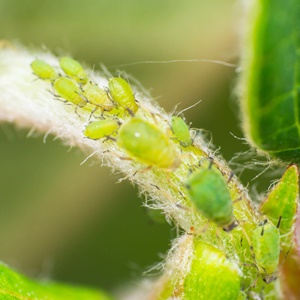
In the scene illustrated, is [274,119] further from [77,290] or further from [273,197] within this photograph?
[77,290]

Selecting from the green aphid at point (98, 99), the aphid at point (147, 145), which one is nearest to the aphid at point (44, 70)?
the green aphid at point (98, 99)

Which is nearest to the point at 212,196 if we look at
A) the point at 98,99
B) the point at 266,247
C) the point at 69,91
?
the point at 266,247

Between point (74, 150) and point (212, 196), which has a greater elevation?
point (74, 150)

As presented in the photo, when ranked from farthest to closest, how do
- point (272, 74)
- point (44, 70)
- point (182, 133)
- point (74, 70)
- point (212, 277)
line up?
point (44, 70) < point (74, 70) < point (182, 133) < point (212, 277) < point (272, 74)

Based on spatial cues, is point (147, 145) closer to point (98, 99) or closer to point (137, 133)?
point (137, 133)

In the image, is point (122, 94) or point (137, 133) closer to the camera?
point (137, 133)

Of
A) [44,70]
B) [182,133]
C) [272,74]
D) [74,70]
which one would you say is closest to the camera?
[272,74]

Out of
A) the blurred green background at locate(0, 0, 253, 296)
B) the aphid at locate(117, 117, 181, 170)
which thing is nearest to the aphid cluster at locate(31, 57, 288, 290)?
the aphid at locate(117, 117, 181, 170)
